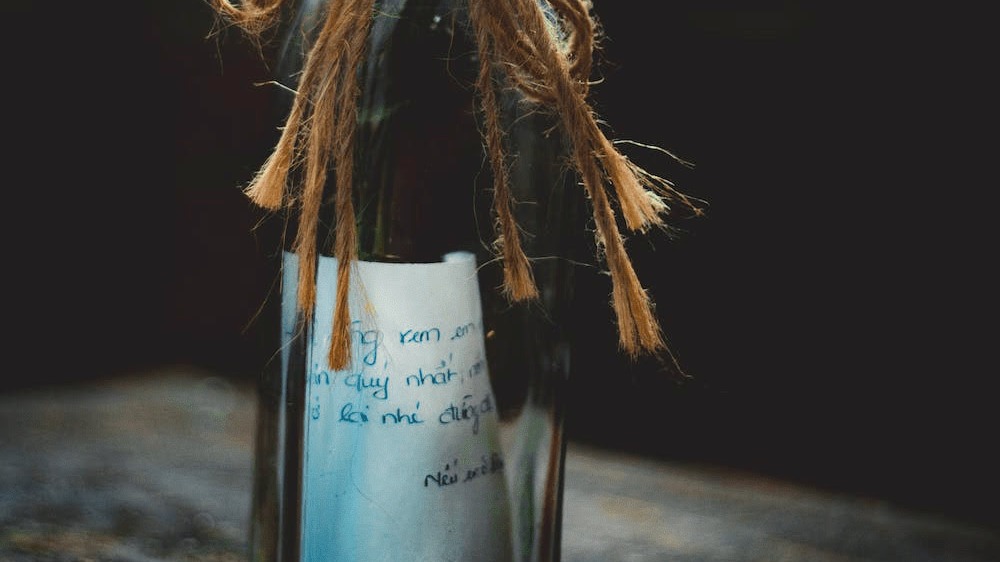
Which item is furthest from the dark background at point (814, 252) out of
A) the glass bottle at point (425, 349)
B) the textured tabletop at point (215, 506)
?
the glass bottle at point (425, 349)

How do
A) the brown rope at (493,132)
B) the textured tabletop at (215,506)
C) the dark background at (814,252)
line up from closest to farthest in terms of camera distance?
the brown rope at (493,132)
the textured tabletop at (215,506)
the dark background at (814,252)

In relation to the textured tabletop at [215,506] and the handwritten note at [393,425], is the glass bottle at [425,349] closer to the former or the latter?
the handwritten note at [393,425]

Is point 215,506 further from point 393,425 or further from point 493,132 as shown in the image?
point 493,132

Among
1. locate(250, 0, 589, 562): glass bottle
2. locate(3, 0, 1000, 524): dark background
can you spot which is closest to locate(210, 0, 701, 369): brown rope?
locate(250, 0, 589, 562): glass bottle

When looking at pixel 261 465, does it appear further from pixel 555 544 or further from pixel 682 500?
pixel 682 500

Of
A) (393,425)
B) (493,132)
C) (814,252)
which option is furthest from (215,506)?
(814,252)

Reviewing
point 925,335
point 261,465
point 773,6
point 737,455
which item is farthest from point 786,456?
point 261,465

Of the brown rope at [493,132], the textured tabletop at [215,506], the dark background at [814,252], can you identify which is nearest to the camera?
the brown rope at [493,132]
